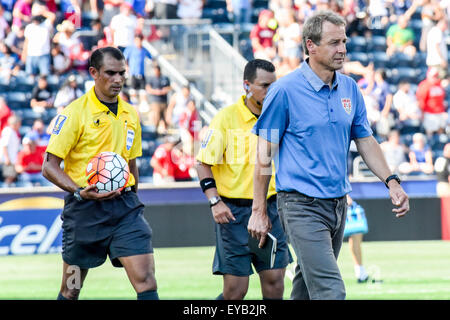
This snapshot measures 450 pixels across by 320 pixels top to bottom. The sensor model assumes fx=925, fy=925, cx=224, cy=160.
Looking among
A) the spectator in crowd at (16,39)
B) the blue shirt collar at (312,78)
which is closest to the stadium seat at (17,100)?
the spectator in crowd at (16,39)

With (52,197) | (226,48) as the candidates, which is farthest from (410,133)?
(52,197)

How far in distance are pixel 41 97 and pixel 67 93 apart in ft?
2.64

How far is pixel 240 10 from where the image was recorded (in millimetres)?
22250

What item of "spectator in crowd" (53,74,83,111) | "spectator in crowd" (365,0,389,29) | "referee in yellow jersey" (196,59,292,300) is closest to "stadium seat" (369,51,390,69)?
"spectator in crowd" (365,0,389,29)

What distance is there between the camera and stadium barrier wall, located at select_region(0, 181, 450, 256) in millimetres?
15953

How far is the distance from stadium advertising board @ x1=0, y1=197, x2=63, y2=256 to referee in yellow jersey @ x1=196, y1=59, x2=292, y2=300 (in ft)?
26.6

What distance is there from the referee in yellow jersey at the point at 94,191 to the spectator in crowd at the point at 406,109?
1378cm

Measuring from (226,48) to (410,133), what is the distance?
458 centimetres

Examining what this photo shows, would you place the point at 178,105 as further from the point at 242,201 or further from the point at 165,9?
the point at 242,201

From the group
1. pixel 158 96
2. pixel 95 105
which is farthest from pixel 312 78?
pixel 158 96

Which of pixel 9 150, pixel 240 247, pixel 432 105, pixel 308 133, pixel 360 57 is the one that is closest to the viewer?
pixel 308 133

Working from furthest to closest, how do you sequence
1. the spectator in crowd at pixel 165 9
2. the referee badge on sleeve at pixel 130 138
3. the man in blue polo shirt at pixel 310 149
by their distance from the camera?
the spectator in crowd at pixel 165 9
the referee badge on sleeve at pixel 130 138
the man in blue polo shirt at pixel 310 149

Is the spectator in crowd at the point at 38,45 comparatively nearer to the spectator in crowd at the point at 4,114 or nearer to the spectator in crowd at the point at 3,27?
the spectator in crowd at the point at 3,27

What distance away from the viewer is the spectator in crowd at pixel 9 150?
57.1 ft
